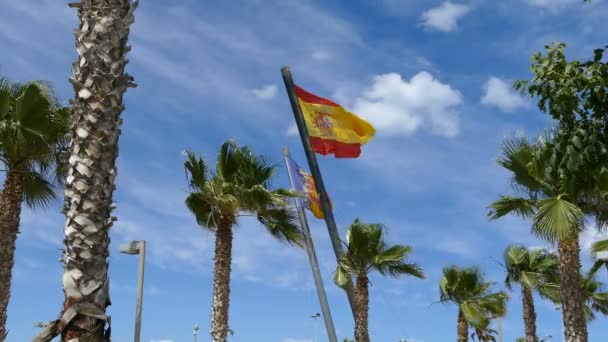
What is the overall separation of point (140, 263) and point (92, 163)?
8.52m

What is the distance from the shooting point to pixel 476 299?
33594 mm

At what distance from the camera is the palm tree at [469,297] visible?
33219 mm

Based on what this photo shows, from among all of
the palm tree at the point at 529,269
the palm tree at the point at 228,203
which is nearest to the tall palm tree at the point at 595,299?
the palm tree at the point at 529,269

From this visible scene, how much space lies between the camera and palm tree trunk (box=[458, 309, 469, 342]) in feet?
111

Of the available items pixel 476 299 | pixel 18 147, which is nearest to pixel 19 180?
pixel 18 147

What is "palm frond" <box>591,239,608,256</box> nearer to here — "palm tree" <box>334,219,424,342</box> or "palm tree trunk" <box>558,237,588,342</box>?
"palm tree trunk" <box>558,237,588,342</box>

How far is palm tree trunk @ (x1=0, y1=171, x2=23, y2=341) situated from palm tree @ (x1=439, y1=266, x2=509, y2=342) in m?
20.8

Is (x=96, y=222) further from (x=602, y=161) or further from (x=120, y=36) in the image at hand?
(x=602, y=161)

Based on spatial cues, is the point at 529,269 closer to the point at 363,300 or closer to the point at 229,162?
the point at 363,300

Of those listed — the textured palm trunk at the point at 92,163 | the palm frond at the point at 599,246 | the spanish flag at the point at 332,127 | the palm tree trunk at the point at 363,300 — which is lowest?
the textured palm trunk at the point at 92,163

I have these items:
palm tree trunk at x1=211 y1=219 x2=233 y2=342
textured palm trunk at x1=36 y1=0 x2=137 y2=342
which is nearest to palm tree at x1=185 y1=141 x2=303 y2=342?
palm tree trunk at x1=211 y1=219 x2=233 y2=342

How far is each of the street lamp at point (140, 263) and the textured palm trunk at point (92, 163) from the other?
7959 millimetres

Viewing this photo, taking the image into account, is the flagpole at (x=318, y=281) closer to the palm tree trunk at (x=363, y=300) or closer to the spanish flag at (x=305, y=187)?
the spanish flag at (x=305, y=187)

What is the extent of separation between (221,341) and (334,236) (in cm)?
801
